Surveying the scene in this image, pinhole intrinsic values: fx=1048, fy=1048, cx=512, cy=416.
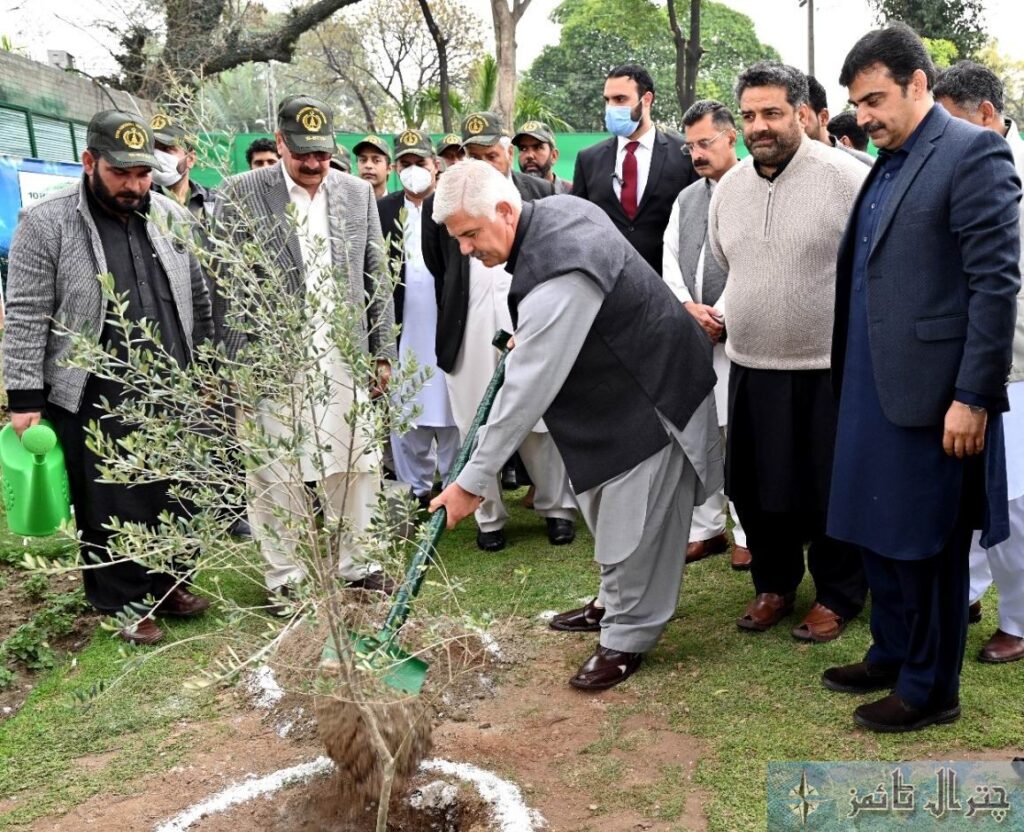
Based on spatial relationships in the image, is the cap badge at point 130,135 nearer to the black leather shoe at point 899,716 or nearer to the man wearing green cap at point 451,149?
the man wearing green cap at point 451,149

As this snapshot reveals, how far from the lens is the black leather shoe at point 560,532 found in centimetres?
551

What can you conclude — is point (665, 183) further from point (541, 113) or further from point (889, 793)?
point (541, 113)

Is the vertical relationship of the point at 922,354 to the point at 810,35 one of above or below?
below

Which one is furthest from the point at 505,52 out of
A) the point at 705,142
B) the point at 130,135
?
the point at 130,135

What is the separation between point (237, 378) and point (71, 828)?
4.81ft

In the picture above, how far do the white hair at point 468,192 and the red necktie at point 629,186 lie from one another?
2.36 meters

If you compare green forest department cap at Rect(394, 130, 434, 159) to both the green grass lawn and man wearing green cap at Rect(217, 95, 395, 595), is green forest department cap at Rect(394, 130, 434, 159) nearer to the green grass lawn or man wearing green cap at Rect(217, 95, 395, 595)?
man wearing green cap at Rect(217, 95, 395, 595)

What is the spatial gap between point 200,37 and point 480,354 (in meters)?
15.6

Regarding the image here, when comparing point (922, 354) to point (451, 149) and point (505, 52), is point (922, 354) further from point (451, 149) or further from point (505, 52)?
point (505, 52)

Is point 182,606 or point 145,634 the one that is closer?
point 145,634

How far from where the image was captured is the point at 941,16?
27078mm

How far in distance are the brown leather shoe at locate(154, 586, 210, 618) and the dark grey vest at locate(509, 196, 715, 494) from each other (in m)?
1.97

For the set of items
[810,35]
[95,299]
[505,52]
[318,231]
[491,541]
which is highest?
[810,35]

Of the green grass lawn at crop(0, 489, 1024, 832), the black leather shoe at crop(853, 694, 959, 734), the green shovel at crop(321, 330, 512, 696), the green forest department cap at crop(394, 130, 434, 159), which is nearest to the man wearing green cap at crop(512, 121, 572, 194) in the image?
the green forest department cap at crop(394, 130, 434, 159)
